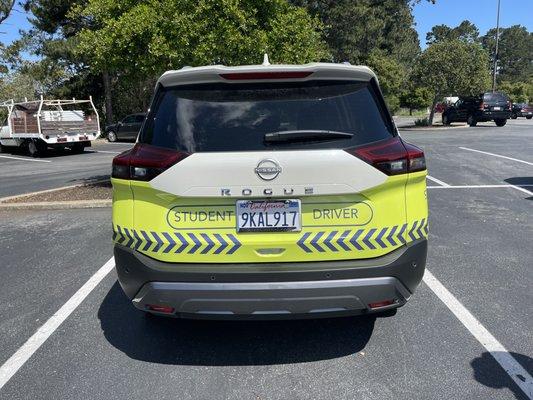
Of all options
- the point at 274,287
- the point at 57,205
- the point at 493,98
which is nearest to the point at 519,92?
the point at 493,98

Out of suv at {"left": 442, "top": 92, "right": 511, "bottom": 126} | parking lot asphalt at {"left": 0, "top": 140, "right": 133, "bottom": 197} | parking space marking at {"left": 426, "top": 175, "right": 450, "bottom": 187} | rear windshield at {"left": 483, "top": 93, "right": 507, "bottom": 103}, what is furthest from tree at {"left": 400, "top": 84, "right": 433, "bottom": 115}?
parking space marking at {"left": 426, "top": 175, "right": 450, "bottom": 187}

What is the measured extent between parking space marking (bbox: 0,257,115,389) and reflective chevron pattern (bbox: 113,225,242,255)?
123 cm

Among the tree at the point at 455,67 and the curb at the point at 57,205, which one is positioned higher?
the tree at the point at 455,67

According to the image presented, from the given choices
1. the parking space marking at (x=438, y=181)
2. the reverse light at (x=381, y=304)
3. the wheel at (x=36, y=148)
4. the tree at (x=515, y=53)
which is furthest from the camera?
the tree at (x=515, y=53)

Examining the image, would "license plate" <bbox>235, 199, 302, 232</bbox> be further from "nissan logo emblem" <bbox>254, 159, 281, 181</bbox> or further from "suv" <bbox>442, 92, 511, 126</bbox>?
"suv" <bbox>442, 92, 511, 126</bbox>

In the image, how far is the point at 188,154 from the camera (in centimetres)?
293

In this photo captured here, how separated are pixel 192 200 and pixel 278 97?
2.66 ft

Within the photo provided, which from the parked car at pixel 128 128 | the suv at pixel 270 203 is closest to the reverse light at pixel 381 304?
the suv at pixel 270 203

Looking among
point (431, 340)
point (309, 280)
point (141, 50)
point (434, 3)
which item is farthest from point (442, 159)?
point (434, 3)

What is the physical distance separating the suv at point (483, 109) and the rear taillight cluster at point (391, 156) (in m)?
27.4

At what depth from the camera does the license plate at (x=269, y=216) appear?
2.91 metres

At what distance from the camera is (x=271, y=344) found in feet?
11.6

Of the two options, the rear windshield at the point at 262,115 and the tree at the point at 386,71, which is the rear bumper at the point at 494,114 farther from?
the rear windshield at the point at 262,115

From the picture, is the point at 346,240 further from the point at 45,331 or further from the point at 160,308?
the point at 45,331
